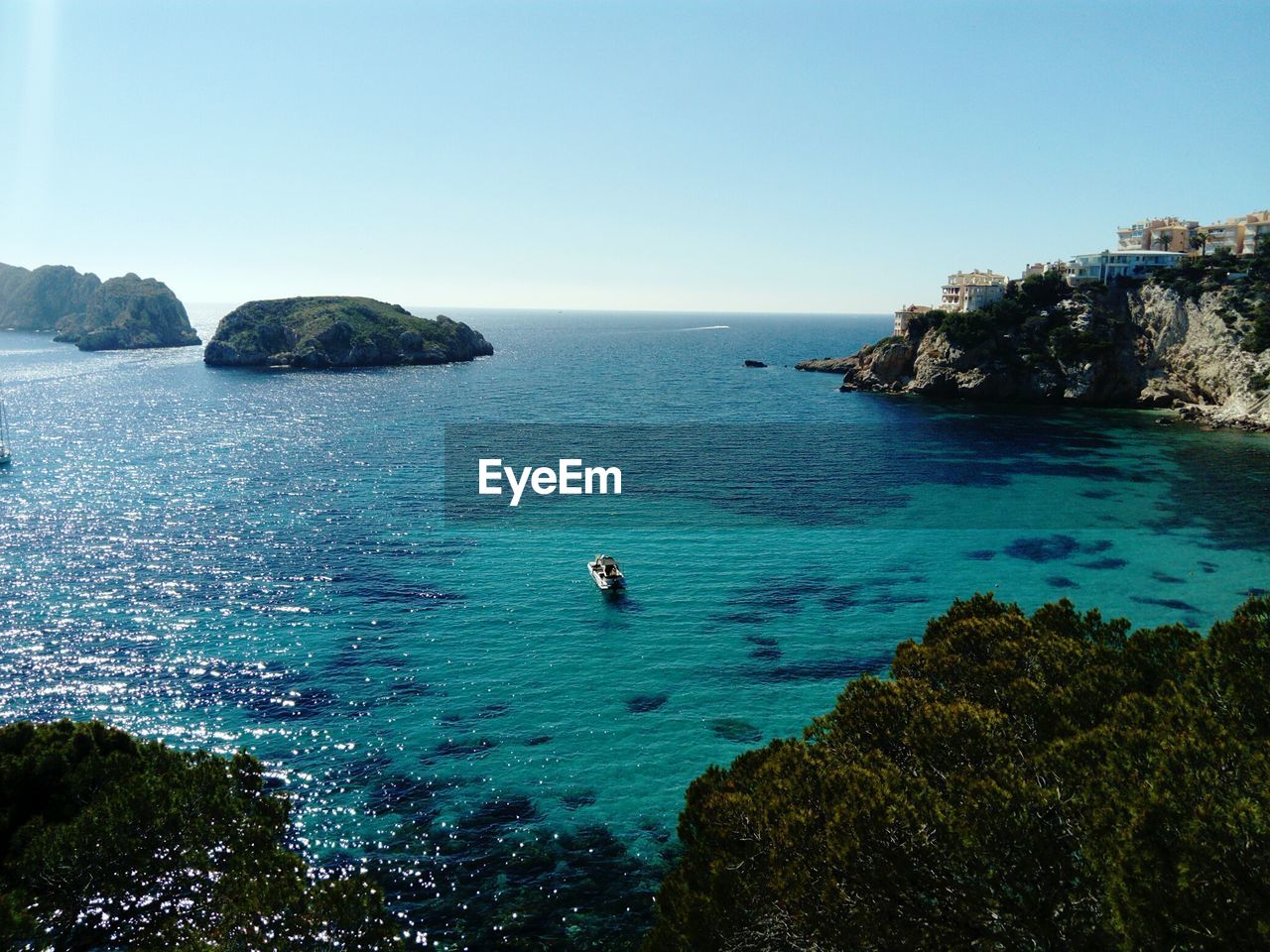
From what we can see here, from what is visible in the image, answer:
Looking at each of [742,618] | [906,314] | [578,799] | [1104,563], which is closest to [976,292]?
[906,314]

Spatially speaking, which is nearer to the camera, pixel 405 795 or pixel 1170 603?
pixel 405 795

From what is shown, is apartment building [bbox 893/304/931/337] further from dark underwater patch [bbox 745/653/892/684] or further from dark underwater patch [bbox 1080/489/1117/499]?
dark underwater patch [bbox 745/653/892/684]

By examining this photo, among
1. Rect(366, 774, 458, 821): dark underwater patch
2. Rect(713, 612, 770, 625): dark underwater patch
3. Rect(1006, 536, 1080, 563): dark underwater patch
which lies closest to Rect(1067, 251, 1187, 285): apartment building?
Rect(1006, 536, 1080, 563): dark underwater patch

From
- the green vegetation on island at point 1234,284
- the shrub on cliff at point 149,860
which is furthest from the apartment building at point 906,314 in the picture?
the shrub on cliff at point 149,860

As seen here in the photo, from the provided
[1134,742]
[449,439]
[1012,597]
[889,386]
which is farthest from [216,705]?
[889,386]

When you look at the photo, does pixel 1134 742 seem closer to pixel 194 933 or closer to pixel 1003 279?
pixel 194 933

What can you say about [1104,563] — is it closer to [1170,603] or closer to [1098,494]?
[1170,603]
